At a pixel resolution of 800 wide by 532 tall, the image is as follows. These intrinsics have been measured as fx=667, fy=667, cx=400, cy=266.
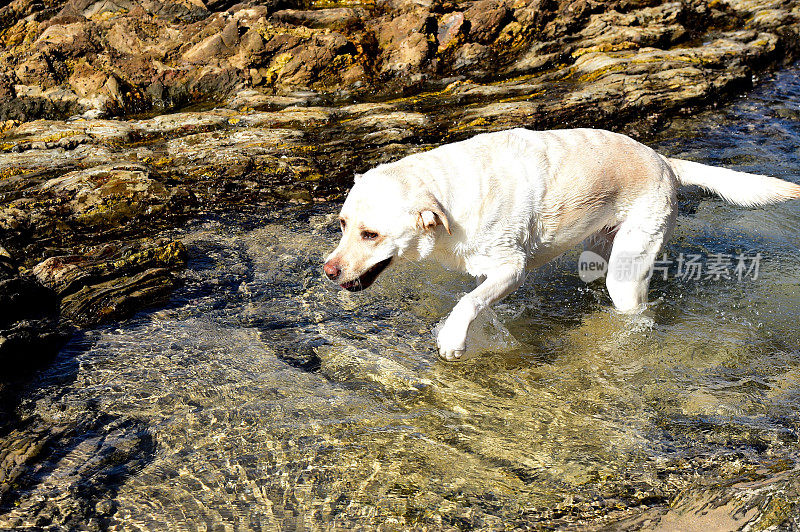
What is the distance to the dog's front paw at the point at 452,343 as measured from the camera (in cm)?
478

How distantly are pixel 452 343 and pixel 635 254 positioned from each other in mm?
1911

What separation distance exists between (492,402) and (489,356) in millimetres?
683

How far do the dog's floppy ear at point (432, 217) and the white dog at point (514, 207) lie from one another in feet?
0.03

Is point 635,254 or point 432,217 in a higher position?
point 432,217

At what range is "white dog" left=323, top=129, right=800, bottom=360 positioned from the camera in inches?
195

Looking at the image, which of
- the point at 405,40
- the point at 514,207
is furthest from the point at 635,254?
the point at 405,40

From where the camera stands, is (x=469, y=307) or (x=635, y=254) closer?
(x=469, y=307)

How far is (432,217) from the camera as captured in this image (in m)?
4.80

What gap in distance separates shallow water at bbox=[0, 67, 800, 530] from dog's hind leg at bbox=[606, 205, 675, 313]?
301 mm

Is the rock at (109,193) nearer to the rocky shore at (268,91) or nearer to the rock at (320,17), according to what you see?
the rocky shore at (268,91)

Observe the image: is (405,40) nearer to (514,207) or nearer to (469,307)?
(514,207)
